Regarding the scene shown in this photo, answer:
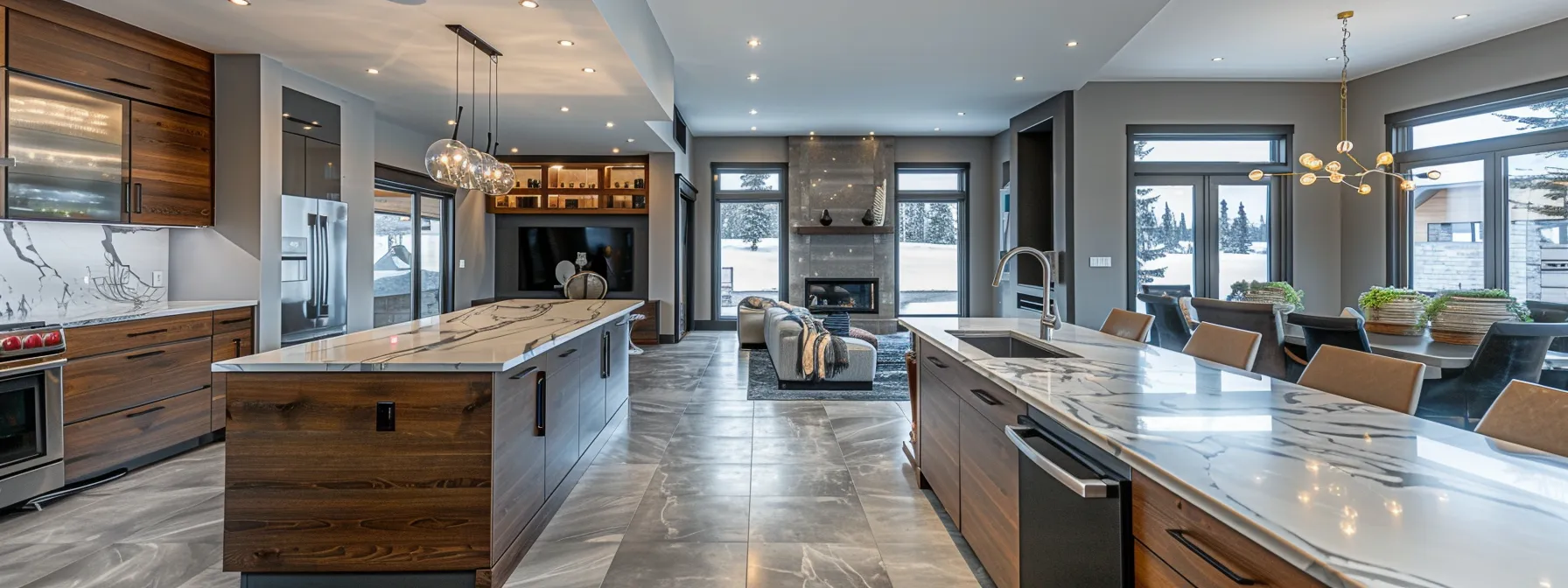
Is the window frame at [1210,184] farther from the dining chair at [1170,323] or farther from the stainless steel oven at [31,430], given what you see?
the stainless steel oven at [31,430]

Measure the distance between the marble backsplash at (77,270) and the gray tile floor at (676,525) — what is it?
101cm

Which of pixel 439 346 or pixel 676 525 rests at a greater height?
pixel 439 346

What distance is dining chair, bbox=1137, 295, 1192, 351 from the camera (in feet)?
13.2

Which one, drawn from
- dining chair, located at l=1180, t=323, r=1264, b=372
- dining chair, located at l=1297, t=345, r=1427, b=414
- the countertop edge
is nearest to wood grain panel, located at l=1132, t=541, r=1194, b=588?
the countertop edge

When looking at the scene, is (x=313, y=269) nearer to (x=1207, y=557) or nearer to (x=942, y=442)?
(x=942, y=442)

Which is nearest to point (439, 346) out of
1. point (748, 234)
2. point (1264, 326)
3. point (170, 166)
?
point (170, 166)

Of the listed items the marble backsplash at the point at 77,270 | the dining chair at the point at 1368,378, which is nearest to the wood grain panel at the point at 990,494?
the dining chair at the point at 1368,378

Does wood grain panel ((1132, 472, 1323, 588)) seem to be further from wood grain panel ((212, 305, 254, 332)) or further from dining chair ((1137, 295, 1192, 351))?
wood grain panel ((212, 305, 254, 332))

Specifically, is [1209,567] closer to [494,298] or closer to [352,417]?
[352,417]

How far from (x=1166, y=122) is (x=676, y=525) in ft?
21.7

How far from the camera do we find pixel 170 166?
373cm

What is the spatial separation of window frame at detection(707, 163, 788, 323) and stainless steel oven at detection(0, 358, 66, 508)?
699 centimetres

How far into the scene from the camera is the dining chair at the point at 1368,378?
1.49 metres

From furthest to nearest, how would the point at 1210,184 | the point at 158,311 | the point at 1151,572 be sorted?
1. the point at 1210,184
2. the point at 158,311
3. the point at 1151,572
